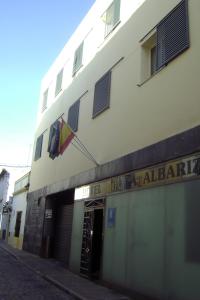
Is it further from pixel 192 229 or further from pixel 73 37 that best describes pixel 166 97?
pixel 73 37

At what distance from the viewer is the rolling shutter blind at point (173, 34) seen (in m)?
9.72

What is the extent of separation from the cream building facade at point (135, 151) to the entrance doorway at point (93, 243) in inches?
1.3

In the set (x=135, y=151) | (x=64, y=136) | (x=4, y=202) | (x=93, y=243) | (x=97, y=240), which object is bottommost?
(x=93, y=243)

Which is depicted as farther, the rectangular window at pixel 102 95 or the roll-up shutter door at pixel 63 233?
the roll-up shutter door at pixel 63 233

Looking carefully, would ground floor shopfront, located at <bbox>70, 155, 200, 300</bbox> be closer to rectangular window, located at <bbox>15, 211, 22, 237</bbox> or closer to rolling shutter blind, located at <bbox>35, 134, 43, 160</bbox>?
rolling shutter blind, located at <bbox>35, 134, 43, 160</bbox>

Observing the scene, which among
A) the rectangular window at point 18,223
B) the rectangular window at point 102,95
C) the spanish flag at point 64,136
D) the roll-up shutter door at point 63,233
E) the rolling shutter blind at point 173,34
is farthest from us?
the rectangular window at point 18,223

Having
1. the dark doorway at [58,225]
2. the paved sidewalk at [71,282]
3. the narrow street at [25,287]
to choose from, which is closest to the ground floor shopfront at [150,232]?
the paved sidewalk at [71,282]

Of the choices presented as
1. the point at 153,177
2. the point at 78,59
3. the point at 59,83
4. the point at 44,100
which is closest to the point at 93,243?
the point at 153,177

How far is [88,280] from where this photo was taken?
12.5m

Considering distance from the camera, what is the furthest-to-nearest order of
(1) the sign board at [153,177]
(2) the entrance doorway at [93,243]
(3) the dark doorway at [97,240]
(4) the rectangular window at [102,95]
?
(4) the rectangular window at [102,95], (3) the dark doorway at [97,240], (2) the entrance doorway at [93,243], (1) the sign board at [153,177]

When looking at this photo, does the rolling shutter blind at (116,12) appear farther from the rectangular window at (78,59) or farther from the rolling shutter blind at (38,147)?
the rolling shutter blind at (38,147)

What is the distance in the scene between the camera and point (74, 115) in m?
17.2

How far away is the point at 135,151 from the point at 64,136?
166 inches

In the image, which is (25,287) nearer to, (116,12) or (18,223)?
(116,12)
